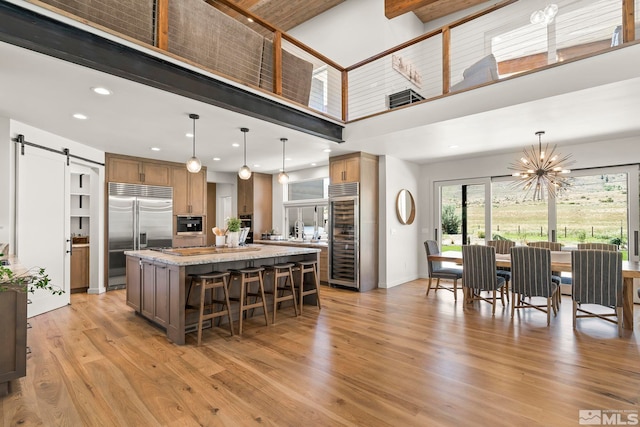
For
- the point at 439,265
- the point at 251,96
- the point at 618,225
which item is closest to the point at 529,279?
the point at 439,265

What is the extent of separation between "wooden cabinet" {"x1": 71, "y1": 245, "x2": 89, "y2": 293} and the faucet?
4200 mm

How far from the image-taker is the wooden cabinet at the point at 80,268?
5.68 metres

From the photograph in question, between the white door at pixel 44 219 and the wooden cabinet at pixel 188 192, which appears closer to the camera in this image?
the white door at pixel 44 219

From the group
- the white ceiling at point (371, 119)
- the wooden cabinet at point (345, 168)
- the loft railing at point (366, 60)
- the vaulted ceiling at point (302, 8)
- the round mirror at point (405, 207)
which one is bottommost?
the round mirror at point (405, 207)

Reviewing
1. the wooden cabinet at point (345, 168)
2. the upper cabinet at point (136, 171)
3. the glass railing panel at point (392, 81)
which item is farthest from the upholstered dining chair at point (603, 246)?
the upper cabinet at point (136, 171)

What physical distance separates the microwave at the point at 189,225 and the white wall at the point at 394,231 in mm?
4025

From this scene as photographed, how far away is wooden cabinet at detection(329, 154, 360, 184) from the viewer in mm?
5846

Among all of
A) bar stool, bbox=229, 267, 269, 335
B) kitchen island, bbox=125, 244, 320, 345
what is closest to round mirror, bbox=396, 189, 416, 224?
kitchen island, bbox=125, 244, 320, 345

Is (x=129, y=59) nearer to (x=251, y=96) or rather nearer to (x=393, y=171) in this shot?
(x=251, y=96)

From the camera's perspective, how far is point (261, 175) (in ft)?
27.2

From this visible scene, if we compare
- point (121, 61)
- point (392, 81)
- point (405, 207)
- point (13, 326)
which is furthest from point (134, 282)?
point (392, 81)

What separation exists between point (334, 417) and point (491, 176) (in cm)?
574

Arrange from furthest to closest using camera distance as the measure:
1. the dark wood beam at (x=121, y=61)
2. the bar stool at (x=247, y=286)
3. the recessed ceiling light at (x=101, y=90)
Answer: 1. the bar stool at (x=247, y=286)
2. the recessed ceiling light at (x=101, y=90)
3. the dark wood beam at (x=121, y=61)

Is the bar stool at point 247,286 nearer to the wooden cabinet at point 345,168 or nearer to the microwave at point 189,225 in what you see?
the wooden cabinet at point 345,168
